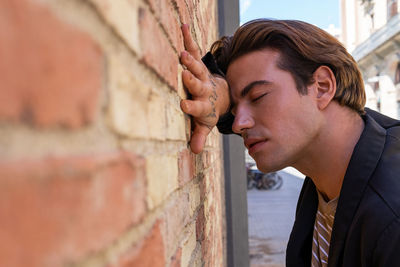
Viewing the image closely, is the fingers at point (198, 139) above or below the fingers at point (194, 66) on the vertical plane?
below

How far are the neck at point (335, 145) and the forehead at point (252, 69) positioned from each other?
431 millimetres

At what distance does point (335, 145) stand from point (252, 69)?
0.64 metres

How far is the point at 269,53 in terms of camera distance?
70.4 inches

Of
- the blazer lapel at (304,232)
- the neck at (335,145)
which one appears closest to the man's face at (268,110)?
the neck at (335,145)

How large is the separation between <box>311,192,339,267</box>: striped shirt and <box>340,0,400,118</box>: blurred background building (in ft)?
53.7

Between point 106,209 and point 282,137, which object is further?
point 282,137

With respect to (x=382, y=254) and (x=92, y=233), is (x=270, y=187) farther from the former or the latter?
(x=92, y=233)

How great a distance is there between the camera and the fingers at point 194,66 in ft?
3.60

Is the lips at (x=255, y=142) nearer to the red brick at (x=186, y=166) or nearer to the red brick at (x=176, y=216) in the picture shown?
the red brick at (x=186, y=166)

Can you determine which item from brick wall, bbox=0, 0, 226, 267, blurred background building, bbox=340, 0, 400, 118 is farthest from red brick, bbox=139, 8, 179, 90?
blurred background building, bbox=340, 0, 400, 118

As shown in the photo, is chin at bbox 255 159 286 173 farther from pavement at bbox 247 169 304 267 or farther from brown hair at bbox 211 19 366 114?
pavement at bbox 247 169 304 267

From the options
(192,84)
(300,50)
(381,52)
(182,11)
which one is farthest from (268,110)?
Answer: (381,52)

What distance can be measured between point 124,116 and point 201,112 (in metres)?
0.74

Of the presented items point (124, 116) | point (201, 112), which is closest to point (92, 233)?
point (124, 116)
